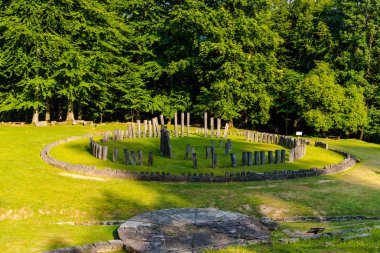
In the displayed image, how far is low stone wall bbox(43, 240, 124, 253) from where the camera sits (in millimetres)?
9266

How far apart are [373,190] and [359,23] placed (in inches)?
1273

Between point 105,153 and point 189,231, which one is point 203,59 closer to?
point 105,153

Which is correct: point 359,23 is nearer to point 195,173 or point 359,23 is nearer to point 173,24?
point 173,24

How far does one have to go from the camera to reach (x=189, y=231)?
1054 centimetres

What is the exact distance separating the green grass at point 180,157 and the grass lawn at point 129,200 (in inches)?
90.0

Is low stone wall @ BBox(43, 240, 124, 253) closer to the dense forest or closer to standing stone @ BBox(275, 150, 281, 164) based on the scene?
standing stone @ BBox(275, 150, 281, 164)

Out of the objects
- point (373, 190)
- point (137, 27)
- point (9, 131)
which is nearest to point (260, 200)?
point (373, 190)

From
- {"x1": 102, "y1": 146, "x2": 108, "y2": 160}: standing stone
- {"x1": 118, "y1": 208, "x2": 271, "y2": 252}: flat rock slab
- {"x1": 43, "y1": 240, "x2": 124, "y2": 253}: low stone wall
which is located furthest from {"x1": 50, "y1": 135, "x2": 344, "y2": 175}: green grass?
{"x1": 43, "y1": 240, "x2": 124, "y2": 253}: low stone wall

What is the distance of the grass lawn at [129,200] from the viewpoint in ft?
33.4

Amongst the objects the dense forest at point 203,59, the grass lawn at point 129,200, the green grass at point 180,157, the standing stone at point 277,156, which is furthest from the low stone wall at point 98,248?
the dense forest at point 203,59

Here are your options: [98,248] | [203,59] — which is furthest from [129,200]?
[203,59]

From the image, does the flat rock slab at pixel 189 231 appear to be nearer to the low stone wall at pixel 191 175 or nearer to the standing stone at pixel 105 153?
the low stone wall at pixel 191 175

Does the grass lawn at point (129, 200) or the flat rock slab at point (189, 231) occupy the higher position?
the flat rock slab at point (189, 231)

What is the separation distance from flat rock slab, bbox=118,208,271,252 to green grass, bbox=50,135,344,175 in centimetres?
945
